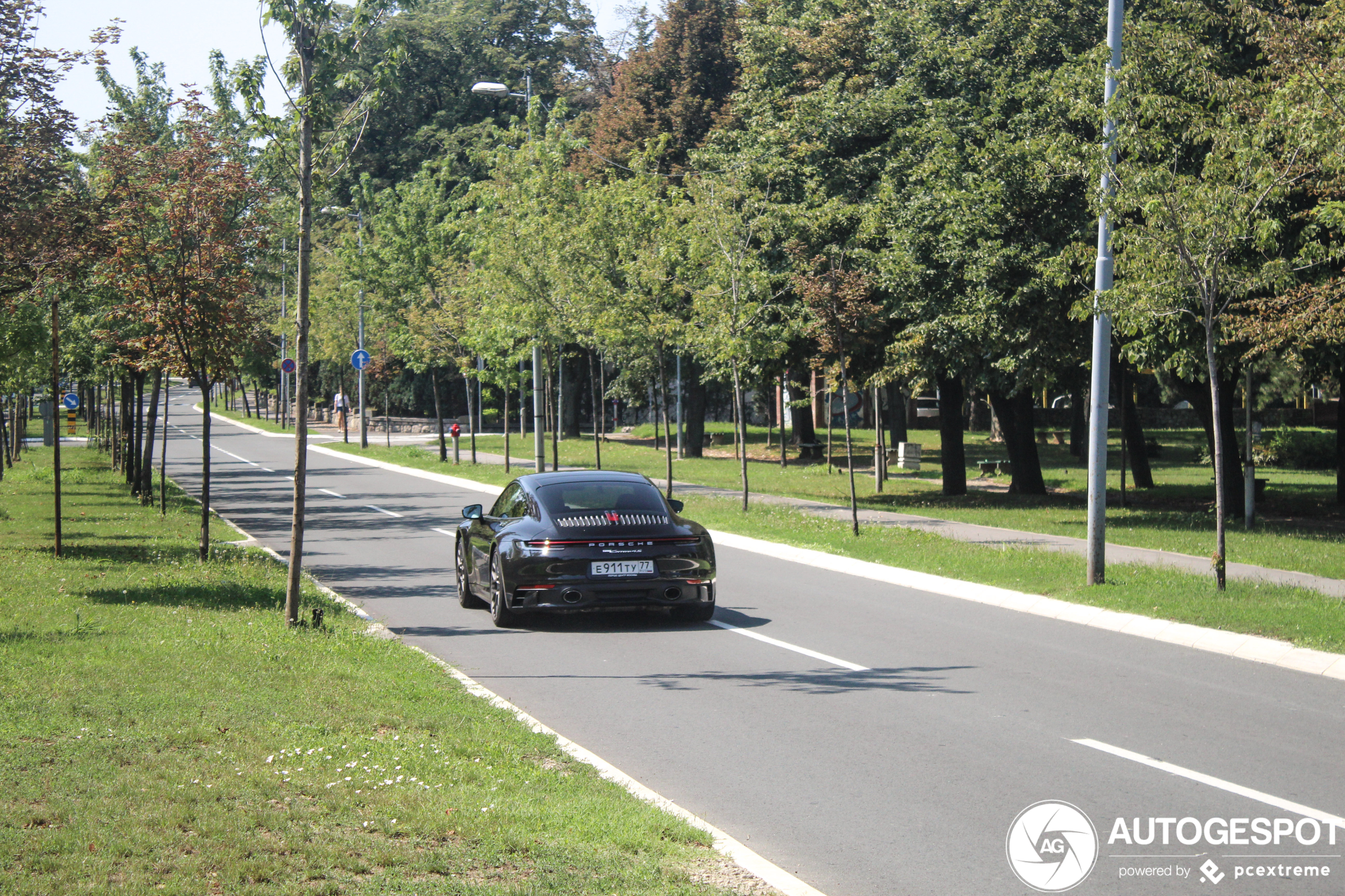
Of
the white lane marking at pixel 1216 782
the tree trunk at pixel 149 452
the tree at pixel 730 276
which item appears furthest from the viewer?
the tree trunk at pixel 149 452

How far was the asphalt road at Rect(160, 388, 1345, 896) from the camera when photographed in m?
5.93

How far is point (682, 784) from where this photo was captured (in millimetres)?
7039

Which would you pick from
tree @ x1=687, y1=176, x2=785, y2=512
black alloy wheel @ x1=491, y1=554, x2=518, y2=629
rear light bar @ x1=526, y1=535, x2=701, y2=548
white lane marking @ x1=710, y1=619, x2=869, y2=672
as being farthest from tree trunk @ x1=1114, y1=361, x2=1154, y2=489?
Answer: black alloy wheel @ x1=491, y1=554, x2=518, y2=629

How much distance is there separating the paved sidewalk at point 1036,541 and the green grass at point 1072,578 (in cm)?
43

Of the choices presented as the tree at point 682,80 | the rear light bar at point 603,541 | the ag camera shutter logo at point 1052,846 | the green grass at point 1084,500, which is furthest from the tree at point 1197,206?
the tree at point 682,80

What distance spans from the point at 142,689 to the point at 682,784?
3.93 m

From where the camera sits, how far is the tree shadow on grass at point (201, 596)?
12.8 metres

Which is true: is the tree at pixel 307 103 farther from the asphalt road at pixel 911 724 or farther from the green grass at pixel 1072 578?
the green grass at pixel 1072 578

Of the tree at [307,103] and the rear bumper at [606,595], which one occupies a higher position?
the tree at [307,103]

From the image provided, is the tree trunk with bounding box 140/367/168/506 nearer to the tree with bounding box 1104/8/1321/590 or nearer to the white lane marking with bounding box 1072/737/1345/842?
the tree with bounding box 1104/8/1321/590

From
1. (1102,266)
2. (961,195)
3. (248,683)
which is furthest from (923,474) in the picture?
(248,683)

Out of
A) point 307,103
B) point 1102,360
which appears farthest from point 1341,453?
point 307,103

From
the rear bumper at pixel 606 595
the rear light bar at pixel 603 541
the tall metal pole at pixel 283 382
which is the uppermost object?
the tall metal pole at pixel 283 382

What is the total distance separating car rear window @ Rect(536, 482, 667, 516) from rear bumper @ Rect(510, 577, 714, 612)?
832 millimetres
